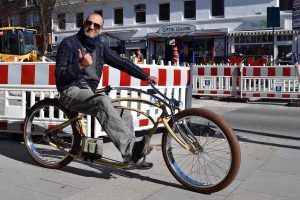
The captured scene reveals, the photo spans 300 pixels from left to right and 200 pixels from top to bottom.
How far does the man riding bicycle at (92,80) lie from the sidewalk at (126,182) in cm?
32

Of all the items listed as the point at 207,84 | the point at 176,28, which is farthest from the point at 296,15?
the point at 176,28

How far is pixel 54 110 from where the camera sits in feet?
17.7

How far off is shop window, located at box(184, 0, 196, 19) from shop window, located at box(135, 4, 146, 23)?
3993 mm

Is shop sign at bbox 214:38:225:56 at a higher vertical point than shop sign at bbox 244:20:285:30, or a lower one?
lower

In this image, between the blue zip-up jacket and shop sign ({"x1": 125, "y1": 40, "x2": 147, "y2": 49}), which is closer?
the blue zip-up jacket

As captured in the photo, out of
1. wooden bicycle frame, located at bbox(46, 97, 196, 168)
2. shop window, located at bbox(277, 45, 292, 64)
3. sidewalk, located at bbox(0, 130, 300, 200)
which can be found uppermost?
shop window, located at bbox(277, 45, 292, 64)

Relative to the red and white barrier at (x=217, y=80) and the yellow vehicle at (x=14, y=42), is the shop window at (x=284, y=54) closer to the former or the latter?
the red and white barrier at (x=217, y=80)

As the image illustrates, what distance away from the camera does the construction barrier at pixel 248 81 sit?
1439 cm

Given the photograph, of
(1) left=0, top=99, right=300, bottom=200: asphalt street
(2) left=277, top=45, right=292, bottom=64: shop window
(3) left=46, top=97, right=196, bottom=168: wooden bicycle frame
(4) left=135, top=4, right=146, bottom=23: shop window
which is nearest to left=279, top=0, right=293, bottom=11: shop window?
(2) left=277, top=45, right=292, bottom=64: shop window

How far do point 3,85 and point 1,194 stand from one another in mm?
2848

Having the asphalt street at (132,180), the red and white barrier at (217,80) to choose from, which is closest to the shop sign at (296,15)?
the asphalt street at (132,180)

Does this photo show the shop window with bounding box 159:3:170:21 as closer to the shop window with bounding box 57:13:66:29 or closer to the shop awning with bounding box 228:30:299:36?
the shop awning with bounding box 228:30:299:36

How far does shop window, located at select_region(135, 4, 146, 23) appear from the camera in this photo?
37.1 meters

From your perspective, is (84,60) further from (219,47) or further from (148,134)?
(219,47)
